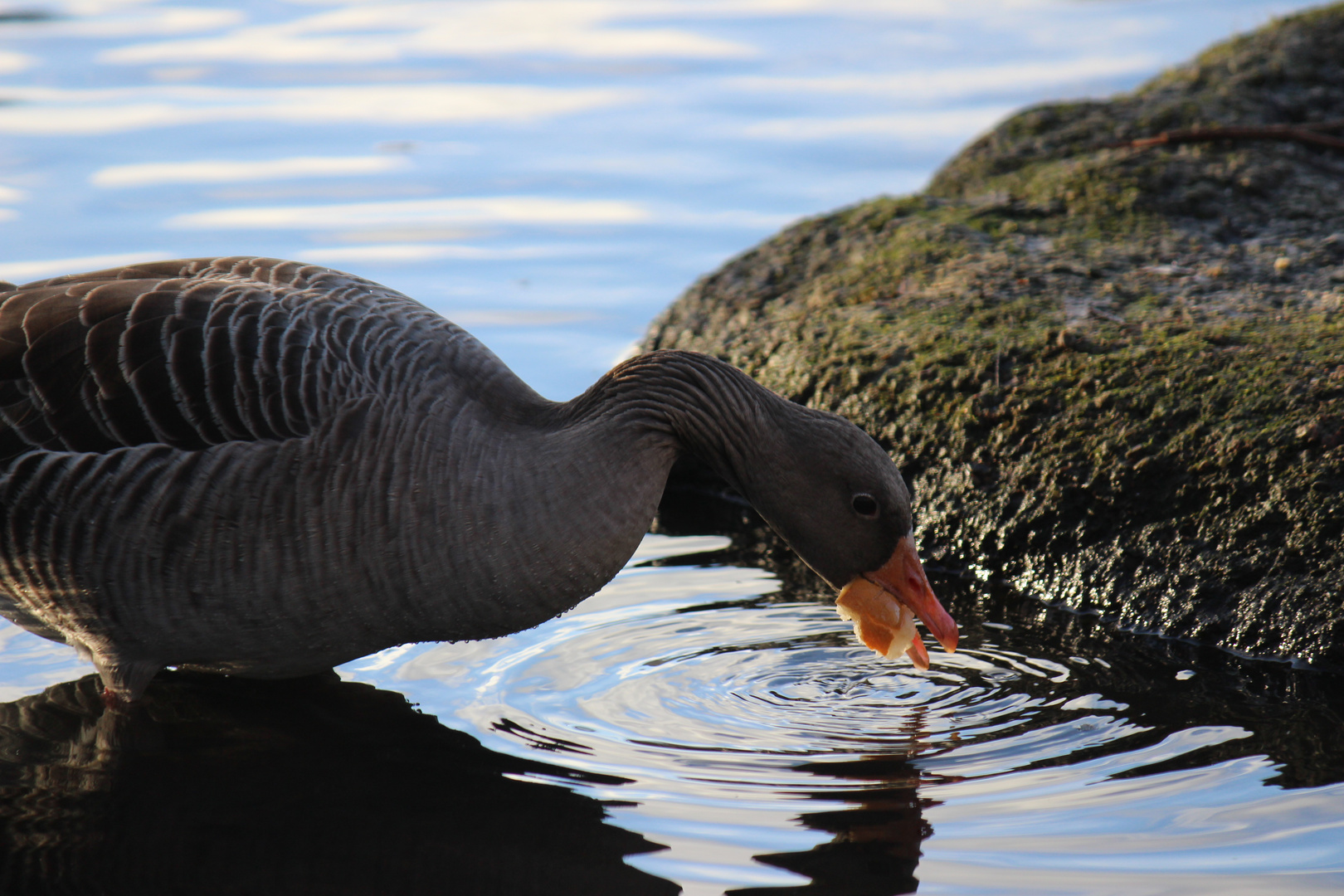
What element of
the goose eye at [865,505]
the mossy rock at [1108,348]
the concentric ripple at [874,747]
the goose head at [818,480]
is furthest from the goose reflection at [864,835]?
the mossy rock at [1108,348]

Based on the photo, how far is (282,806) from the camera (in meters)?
5.50

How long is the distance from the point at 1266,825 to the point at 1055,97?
1093 centimetres

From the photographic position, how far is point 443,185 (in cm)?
1323

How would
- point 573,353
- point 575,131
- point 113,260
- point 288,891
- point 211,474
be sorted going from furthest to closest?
point 575,131 < point 113,260 < point 573,353 < point 211,474 < point 288,891

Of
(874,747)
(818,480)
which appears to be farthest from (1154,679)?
(818,480)

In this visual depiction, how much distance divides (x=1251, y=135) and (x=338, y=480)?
678 cm

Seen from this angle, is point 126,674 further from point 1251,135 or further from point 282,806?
point 1251,135

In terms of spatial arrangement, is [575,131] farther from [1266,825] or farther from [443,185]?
[1266,825]

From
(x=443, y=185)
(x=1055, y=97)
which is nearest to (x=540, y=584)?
(x=443, y=185)

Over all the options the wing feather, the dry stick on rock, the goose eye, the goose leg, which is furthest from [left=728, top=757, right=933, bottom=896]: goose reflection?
the dry stick on rock

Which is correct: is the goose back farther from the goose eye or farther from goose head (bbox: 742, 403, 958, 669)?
the goose eye

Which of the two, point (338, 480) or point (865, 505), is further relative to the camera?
point (865, 505)

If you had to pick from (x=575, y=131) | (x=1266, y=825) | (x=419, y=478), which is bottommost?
(x=1266, y=825)

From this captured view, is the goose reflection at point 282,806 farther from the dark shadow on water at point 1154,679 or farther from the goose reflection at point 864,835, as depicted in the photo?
the dark shadow on water at point 1154,679
